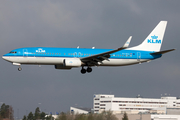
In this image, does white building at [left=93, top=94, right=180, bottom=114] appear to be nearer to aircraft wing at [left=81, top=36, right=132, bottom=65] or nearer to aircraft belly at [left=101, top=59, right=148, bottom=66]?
aircraft belly at [left=101, top=59, right=148, bottom=66]

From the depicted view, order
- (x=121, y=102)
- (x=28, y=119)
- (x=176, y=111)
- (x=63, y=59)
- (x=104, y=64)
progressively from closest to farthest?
(x=63, y=59) → (x=104, y=64) → (x=28, y=119) → (x=176, y=111) → (x=121, y=102)

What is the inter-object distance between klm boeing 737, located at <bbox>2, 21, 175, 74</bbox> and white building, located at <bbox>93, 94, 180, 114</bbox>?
107804 mm

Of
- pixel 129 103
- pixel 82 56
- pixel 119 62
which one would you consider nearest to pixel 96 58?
pixel 82 56

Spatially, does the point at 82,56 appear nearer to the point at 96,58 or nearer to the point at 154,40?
the point at 96,58

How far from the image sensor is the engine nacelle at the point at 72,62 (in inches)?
2267

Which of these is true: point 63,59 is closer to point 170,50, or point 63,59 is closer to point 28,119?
point 170,50

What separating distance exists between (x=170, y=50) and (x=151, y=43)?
30.9ft

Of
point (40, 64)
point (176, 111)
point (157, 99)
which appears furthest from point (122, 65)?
point (157, 99)

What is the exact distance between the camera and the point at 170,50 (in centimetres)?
5844

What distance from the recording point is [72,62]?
5800 cm

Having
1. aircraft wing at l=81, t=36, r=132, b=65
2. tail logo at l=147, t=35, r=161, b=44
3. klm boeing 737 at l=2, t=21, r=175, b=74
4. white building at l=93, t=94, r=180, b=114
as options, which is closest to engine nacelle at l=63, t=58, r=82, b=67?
klm boeing 737 at l=2, t=21, r=175, b=74

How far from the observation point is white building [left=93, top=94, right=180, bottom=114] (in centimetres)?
17625

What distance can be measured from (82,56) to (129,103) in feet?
404

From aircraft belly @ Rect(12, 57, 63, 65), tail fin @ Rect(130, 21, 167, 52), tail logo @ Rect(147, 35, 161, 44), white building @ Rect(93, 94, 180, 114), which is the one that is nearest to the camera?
aircraft belly @ Rect(12, 57, 63, 65)
